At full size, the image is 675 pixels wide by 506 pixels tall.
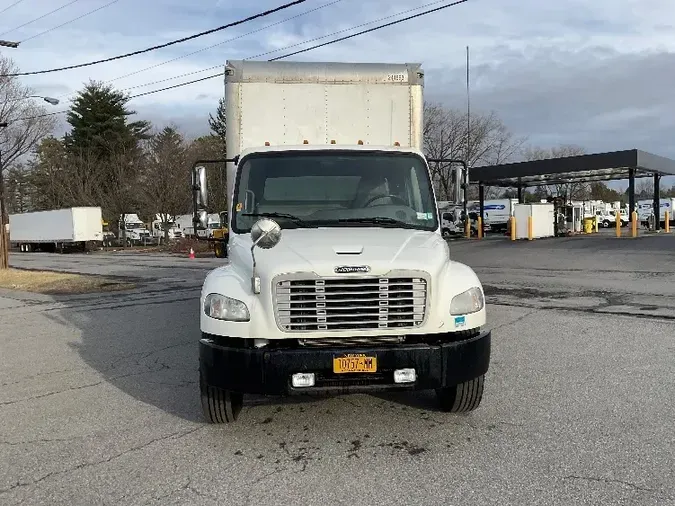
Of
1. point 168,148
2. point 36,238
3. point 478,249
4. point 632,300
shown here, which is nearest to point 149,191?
point 168,148

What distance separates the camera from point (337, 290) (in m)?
4.45

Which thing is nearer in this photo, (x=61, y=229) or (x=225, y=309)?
(x=225, y=309)

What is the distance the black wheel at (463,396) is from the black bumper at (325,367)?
1.51ft

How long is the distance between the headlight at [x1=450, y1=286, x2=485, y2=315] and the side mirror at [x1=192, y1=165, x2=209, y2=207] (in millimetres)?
2947

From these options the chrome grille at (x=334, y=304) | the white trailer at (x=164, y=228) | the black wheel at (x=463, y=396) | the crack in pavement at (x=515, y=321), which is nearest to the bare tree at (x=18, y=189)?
the white trailer at (x=164, y=228)

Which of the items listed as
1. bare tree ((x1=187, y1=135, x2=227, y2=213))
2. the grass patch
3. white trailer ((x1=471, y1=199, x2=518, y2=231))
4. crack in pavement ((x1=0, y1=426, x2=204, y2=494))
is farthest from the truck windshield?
white trailer ((x1=471, y1=199, x2=518, y2=231))

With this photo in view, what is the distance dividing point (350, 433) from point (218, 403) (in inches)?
41.8

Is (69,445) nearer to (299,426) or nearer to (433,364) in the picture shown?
(299,426)

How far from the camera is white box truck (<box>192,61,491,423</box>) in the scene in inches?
173

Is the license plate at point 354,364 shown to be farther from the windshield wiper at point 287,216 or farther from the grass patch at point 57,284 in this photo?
the grass patch at point 57,284

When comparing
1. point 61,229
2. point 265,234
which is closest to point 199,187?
point 265,234

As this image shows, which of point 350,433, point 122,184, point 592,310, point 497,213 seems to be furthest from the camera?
point 122,184

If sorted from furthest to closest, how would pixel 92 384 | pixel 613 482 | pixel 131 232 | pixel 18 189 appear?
pixel 18 189, pixel 131 232, pixel 92 384, pixel 613 482

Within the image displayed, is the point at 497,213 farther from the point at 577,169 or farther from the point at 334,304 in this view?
the point at 334,304
